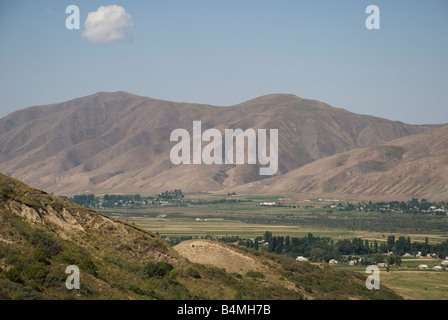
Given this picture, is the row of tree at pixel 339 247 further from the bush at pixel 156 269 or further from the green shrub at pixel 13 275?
the green shrub at pixel 13 275

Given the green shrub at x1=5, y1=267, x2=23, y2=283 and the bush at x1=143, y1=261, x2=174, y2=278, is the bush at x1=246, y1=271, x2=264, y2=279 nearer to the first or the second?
the bush at x1=143, y1=261, x2=174, y2=278

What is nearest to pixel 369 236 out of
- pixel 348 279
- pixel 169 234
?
pixel 169 234

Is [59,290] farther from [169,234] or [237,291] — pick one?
[169,234]

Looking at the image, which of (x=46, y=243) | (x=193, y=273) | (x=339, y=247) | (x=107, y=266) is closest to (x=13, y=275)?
(x=46, y=243)

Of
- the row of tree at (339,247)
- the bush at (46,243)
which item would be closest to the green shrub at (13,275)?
the bush at (46,243)

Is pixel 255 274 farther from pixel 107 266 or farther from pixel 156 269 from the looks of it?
pixel 107 266
